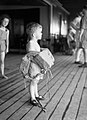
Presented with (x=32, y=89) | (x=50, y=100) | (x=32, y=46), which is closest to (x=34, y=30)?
(x=32, y=46)

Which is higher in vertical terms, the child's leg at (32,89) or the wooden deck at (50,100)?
the child's leg at (32,89)

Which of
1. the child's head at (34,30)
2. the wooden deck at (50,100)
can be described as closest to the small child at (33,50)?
the child's head at (34,30)

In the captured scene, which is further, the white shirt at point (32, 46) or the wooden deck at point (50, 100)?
the white shirt at point (32, 46)

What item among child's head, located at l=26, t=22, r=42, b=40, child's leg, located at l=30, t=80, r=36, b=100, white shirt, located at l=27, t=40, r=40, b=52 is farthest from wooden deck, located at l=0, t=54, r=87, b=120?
child's head, located at l=26, t=22, r=42, b=40

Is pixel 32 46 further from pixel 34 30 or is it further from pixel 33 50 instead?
pixel 34 30

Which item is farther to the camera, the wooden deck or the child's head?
the child's head

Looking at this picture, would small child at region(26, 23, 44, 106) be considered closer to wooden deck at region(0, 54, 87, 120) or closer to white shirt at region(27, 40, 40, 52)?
white shirt at region(27, 40, 40, 52)

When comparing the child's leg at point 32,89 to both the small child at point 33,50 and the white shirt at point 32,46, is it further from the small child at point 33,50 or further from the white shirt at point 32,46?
the white shirt at point 32,46

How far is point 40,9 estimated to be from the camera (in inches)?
397

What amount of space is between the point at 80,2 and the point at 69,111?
1322 centimetres

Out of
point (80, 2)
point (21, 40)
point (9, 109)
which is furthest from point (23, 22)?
point (9, 109)

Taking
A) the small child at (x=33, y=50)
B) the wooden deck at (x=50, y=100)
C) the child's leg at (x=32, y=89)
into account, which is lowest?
the wooden deck at (x=50, y=100)

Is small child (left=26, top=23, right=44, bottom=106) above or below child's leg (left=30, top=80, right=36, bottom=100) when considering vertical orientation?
above

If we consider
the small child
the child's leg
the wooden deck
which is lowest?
the wooden deck
